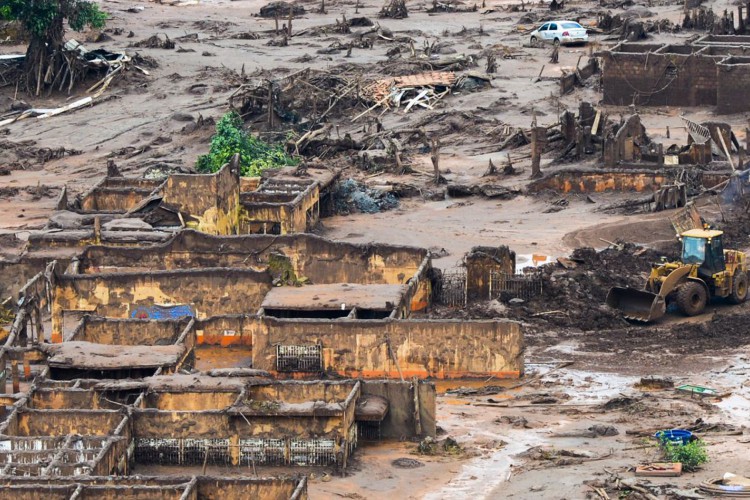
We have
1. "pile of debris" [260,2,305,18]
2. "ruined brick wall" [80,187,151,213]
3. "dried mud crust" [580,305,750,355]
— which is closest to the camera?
"dried mud crust" [580,305,750,355]

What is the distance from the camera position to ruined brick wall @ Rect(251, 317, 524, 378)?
34219 millimetres

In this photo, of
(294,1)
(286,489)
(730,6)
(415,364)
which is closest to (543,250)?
(415,364)

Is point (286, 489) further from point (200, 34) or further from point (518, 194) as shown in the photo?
point (200, 34)

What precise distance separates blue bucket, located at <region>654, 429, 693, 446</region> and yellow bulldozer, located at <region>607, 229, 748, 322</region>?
727 cm

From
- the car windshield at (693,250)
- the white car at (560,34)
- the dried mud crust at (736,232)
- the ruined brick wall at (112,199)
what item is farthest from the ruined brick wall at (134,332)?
the white car at (560,34)

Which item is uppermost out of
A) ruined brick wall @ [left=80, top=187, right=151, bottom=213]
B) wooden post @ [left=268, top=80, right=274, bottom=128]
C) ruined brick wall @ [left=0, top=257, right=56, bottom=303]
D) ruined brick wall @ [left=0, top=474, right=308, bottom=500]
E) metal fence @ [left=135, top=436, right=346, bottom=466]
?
wooden post @ [left=268, top=80, right=274, bottom=128]

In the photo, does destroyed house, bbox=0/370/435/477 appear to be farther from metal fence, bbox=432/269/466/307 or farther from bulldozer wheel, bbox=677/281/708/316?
bulldozer wheel, bbox=677/281/708/316

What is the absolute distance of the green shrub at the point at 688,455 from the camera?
28156mm

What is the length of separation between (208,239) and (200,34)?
34.2 metres

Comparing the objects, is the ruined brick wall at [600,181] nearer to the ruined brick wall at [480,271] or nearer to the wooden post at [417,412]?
the ruined brick wall at [480,271]

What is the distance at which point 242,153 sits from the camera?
1929 inches

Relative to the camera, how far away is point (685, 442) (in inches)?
1153

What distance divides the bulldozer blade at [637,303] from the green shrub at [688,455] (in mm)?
8215

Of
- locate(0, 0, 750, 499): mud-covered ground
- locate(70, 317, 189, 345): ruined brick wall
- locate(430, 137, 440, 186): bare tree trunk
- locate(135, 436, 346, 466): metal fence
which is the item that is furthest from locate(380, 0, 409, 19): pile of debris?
locate(135, 436, 346, 466): metal fence
